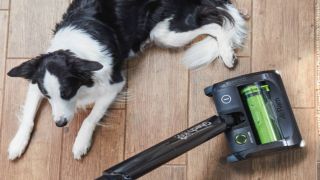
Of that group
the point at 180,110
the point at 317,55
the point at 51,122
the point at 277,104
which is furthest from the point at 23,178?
the point at 317,55

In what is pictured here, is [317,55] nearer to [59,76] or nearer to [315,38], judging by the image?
[315,38]

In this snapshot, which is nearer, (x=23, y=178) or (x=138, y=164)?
(x=138, y=164)

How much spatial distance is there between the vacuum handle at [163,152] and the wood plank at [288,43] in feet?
1.26

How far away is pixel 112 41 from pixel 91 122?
1.25 ft

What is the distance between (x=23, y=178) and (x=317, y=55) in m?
1.45

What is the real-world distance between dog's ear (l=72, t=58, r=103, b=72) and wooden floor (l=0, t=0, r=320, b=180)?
0.40 m

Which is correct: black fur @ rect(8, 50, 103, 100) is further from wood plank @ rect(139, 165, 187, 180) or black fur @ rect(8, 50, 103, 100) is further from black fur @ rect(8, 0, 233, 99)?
wood plank @ rect(139, 165, 187, 180)

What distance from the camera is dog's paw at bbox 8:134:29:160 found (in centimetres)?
220

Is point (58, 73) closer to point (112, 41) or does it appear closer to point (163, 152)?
point (112, 41)

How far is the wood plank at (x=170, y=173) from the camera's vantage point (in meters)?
2.15

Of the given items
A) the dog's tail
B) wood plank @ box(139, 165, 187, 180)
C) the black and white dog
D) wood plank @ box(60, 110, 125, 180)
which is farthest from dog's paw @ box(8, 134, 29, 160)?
the dog's tail

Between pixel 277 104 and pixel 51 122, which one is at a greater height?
pixel 277 104

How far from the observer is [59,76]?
1.85 meters

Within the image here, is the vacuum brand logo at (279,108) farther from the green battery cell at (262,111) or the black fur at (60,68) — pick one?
the black fur at (60,68)
